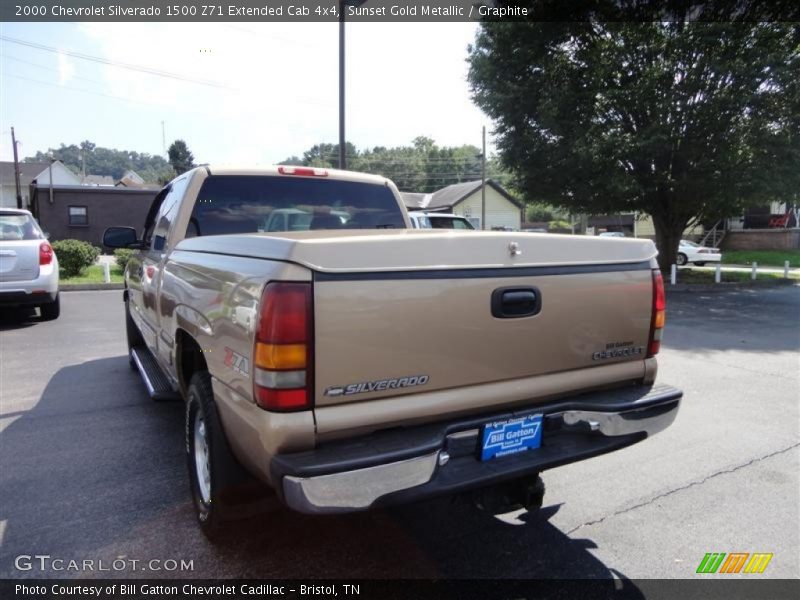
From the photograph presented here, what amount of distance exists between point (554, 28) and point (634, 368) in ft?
53.4

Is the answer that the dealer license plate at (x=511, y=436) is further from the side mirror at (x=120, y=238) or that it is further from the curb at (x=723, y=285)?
the curb at (x=723, y=285)

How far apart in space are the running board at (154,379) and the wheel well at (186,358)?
40 cm

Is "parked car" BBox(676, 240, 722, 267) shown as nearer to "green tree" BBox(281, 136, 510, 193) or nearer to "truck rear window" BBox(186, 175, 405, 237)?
"truck rear window" BBox(186, 175, 405, 237)

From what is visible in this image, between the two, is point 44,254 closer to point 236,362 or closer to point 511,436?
point 236,362

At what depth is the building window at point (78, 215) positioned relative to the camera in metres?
29.9

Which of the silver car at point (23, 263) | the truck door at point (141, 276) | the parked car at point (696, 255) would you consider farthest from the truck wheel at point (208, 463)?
the parked car at point (696, 255)

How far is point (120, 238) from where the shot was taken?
4.83 m

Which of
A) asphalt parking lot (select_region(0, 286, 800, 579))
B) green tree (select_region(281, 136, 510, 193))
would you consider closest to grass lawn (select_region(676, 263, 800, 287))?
asphalt parking lot (select_region(0, 286, 800, 579))

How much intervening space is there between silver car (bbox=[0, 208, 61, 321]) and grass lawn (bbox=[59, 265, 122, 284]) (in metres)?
6.76

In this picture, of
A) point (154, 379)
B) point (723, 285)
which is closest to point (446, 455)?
point (154, 379)

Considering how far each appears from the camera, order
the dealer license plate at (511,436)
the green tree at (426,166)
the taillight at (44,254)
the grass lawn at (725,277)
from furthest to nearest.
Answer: the green tree at (426,166) → the grass lawn at (725,277) → the taillight at (44,254) → the dealer license plate at (511,436)

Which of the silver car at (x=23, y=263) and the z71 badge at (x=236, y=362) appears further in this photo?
the silver car at (x=23, y=263)

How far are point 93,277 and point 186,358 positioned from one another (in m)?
15.0

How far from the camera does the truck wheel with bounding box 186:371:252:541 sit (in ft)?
8.08
